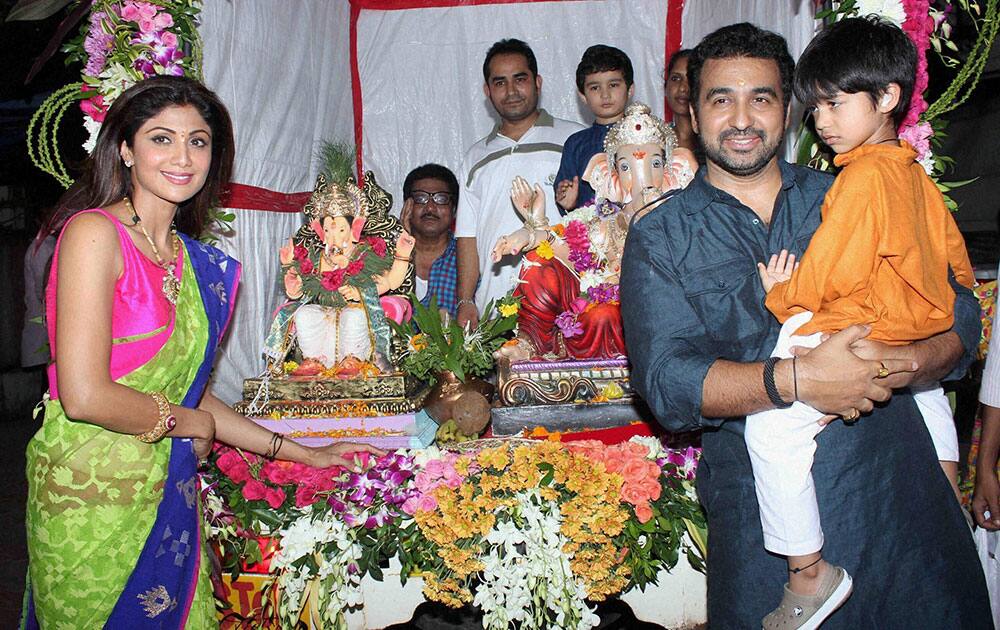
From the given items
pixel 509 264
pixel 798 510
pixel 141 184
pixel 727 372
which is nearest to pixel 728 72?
pixel 727 372

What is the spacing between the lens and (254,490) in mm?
3295

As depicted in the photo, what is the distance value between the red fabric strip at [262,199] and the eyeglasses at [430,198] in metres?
0.86

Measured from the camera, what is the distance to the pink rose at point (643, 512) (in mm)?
3027

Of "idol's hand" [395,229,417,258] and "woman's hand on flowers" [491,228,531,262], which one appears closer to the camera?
"woman's hand on flowers" [491,228,531,262]

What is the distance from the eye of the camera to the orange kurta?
187 centimetres

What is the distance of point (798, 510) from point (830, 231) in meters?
0.67

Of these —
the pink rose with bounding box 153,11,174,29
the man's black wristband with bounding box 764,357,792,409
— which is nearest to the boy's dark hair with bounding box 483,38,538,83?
the pink rose with bounding box 153,11,174,29

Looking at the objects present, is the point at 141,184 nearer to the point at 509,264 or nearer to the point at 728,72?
the point at 728,72

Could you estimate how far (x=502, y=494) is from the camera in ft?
10.1

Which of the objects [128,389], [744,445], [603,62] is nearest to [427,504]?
[128,389]

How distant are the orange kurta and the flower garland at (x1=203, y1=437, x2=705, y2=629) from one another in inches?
51.8

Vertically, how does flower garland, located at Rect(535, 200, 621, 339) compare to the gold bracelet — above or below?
above

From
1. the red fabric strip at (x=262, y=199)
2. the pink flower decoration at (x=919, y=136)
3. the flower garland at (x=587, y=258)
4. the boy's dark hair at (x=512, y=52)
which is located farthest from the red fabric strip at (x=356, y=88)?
the pink flower decoration at (x=919, y=136)

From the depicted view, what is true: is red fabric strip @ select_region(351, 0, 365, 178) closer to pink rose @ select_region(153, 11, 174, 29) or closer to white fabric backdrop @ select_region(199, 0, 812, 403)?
white fabric backdrop @ select_region(199, 0, 812, 403)
